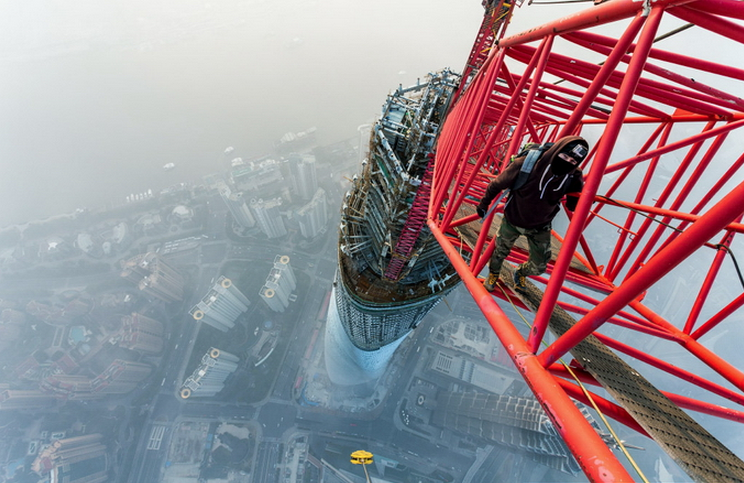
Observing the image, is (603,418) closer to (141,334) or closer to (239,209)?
(141,334)

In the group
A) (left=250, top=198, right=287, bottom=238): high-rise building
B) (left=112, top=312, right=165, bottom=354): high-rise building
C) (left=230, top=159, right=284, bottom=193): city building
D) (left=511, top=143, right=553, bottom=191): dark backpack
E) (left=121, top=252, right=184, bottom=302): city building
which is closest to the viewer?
(left=511, top=143, right=553, bottom=191): dark backpack

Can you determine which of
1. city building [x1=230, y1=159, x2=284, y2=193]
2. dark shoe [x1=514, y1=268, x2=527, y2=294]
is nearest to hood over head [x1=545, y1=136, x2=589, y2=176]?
dark shoe [x1=514, y1=268, x2=527, y2=294]

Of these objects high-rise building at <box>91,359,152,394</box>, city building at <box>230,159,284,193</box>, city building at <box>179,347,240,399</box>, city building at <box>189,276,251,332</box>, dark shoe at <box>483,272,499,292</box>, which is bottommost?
high-rise building at <box>91,359,152,394</box>

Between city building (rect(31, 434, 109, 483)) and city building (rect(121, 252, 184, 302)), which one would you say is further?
city building (rect(121, 252, 184, 302))

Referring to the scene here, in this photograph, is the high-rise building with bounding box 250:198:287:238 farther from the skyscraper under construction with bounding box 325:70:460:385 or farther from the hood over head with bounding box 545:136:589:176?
the hood over head with bounding box 545:136:589:176

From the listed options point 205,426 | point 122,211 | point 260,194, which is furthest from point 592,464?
point 122,211
